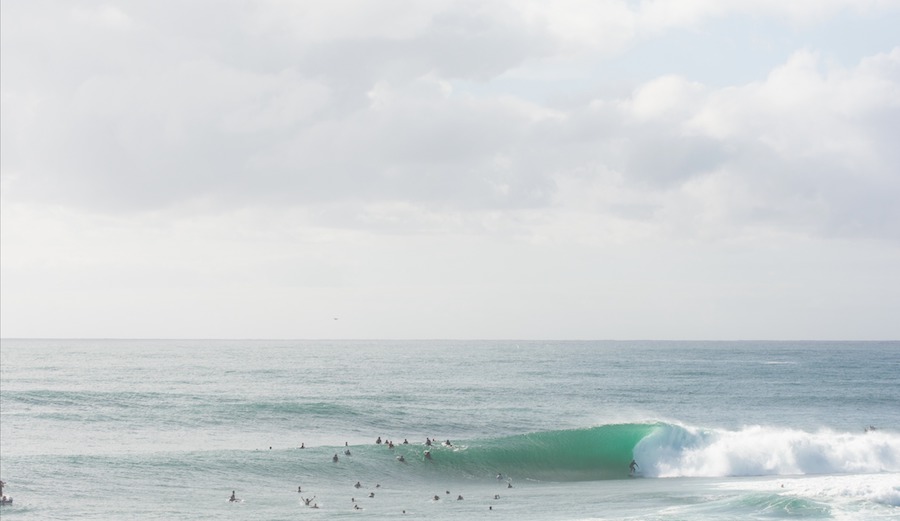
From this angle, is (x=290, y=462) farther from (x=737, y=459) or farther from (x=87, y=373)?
(x=87, y=373)

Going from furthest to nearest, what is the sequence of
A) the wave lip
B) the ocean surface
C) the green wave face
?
1. the wave lip
2. the green wave face
3. the ocean surface

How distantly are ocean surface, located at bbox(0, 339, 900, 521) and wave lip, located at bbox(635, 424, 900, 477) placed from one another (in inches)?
4.0

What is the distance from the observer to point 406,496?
37.6 metres

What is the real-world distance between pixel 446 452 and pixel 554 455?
5.81m

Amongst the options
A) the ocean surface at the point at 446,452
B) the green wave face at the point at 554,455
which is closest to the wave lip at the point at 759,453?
the ocean surface at the point at 446,452

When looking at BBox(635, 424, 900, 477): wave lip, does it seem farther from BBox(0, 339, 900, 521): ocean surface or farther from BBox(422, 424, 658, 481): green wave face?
BBox(422, 424, 658, 481): green wave face

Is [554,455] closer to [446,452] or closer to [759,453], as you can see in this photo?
[446,452]

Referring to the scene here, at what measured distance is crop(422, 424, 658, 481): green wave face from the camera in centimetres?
4422

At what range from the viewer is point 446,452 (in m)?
45.4

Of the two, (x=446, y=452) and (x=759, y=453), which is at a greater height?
(x=446, y=452)

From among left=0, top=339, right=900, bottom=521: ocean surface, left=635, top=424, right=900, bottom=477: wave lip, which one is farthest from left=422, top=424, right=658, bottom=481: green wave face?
left=635, top=424, right=900, bottom=477: wave lip

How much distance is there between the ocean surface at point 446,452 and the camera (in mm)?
33000

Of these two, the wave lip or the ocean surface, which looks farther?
the wave lip

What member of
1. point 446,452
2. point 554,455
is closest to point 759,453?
point 554,455
